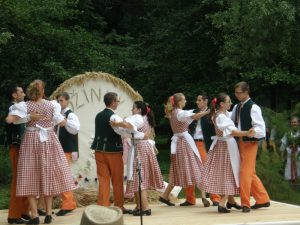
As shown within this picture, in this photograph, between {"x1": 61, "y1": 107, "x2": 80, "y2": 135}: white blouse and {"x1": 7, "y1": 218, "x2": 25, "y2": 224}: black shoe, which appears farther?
{"x1": 61, "y1": 107, "x2": 80, "y2": 135}: white blouse

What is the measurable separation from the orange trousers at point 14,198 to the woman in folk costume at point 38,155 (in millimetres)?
288

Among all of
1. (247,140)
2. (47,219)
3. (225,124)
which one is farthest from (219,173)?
(47,219)

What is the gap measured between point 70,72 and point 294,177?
6.54 metres

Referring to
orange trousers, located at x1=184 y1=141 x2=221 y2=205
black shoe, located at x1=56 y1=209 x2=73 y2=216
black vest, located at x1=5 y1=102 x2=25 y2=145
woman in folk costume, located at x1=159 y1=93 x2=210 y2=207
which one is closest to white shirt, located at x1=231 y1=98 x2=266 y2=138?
A: woman in folk costume, located at x1=159 y1=93 x2=210 y2=207

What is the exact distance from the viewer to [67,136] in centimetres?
1019

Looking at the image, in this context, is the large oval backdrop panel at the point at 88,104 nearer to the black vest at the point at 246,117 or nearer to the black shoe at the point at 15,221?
the black shoe at the point at 15,221

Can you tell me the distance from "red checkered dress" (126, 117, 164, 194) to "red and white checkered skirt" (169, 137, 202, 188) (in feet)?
1.97

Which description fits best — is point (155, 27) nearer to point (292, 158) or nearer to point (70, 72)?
point (70, 72)

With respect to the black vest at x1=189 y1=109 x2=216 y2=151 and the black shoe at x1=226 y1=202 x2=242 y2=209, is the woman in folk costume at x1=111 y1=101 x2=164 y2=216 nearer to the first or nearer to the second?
the black shoe at x1=226 y1=202 x2=242 y2=209

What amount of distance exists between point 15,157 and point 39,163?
0.47m

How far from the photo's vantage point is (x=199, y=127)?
11328mm

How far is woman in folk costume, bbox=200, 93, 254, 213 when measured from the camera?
31.7 feet

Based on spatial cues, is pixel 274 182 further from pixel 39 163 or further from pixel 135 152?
pixel 39 163

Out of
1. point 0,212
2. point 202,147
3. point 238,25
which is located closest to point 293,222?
point 202,147
